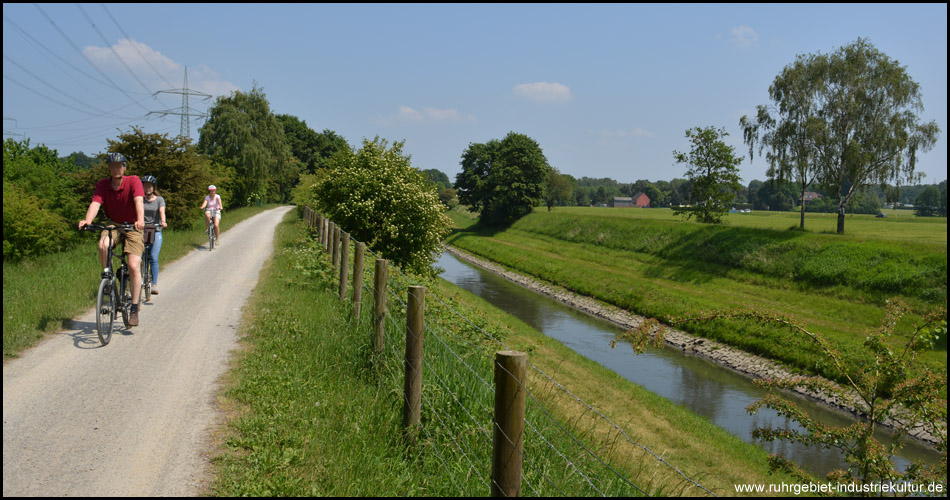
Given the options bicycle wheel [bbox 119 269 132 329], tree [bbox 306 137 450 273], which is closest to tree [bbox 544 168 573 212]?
tree [bbox 306 137 450 273]

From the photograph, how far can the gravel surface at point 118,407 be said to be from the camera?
405cm

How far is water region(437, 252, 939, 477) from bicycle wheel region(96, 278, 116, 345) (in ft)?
38.6

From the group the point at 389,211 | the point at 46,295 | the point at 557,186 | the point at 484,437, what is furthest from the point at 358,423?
the point at 557,186

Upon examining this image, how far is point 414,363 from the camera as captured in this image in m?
4.75

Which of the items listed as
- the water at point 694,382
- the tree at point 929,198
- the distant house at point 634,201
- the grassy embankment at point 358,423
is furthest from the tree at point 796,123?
the distant house at point 634,201

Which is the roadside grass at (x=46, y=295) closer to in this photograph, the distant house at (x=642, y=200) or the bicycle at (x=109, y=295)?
the bicycle at (x=109, y=295)

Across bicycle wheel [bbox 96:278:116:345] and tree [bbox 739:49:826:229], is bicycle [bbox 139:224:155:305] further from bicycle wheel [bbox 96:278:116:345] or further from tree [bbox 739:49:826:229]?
tree [bbox 739:49:826:229]

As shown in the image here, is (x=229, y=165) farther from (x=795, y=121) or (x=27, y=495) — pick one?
(x=27, y=495)

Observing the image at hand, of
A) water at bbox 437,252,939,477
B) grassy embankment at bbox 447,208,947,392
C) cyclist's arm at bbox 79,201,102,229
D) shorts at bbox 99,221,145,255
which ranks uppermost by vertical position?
cyclist's arm at bbox 79,201,102,229

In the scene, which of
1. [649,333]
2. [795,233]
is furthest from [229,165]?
[649,333]

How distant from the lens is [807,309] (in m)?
26.6

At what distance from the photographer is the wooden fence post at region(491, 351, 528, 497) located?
3.20 meters

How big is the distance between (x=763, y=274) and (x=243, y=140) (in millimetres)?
37779

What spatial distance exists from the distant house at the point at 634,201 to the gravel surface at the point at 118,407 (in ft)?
562
